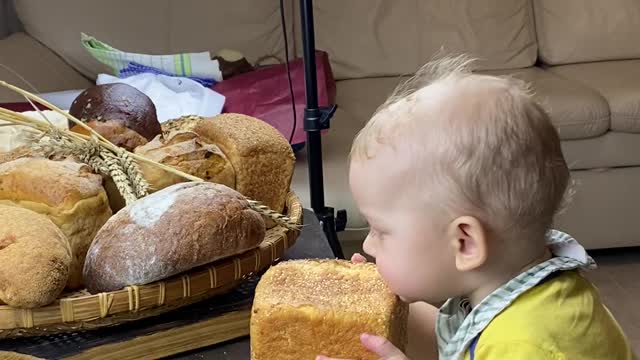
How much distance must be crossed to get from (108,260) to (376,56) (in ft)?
7.11

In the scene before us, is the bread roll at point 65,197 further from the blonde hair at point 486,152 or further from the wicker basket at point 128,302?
the blonde hair at point 486,152

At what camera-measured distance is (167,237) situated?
845 mm

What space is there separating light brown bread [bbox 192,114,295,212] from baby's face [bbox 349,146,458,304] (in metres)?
0.27

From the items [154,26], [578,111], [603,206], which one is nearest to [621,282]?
[603,206]

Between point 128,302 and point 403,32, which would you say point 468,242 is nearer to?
point 128,302

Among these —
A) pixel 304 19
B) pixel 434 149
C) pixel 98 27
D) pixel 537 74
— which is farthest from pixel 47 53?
pixel 434 149

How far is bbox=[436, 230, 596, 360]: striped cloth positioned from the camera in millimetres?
775

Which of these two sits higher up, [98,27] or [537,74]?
[98,27]

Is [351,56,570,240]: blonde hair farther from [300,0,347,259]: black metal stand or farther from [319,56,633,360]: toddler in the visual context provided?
[300,0,347,259]: black metal stand

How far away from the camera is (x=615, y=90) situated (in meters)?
2.58

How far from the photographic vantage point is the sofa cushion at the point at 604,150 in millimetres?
2512

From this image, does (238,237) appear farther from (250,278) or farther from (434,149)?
(434,149)

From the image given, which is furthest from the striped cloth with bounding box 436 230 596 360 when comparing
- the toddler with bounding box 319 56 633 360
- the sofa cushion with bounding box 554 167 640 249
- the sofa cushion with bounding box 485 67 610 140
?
the sofa cushion with bounding box 554 167 640 249

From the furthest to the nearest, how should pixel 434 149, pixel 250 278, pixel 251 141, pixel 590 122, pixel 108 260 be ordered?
pixel 590 122 → pixel 251 141 → pixel 250 278 → pixel 108 260 → pixel 434 149
